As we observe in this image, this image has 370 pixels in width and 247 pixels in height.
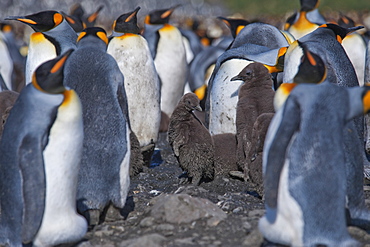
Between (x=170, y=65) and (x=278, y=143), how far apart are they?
6.35m

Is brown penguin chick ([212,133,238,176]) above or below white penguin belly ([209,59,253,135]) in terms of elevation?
below

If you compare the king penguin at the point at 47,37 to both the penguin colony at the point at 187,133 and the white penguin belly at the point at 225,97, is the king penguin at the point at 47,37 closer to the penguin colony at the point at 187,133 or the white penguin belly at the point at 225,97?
the penguin colony at the point at 187,133

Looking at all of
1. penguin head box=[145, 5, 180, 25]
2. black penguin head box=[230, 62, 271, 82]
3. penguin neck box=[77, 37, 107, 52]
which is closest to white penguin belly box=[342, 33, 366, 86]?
penguin head box=[145, 5, 180, 25]

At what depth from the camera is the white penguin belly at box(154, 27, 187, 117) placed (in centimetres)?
979

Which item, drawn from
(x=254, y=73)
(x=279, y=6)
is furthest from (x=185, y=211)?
(x=279, y=6)

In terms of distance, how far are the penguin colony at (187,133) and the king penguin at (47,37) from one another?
0.04 feet

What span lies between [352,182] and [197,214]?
1.07 m

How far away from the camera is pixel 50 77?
3906mm

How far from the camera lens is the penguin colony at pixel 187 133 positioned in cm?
356

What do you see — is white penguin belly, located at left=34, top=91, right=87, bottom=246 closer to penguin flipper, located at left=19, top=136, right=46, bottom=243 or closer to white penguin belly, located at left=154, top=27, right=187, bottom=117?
penguin flipper, located at left=19, top=136, right=46, bottom=243

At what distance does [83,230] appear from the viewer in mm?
4066

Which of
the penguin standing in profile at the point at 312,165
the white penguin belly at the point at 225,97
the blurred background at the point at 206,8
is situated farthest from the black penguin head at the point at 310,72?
the blurred background at the point at 206,8

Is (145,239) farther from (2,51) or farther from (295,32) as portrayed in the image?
(2,51)

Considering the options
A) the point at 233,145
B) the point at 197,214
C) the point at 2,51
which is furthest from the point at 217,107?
the point at 2,51
